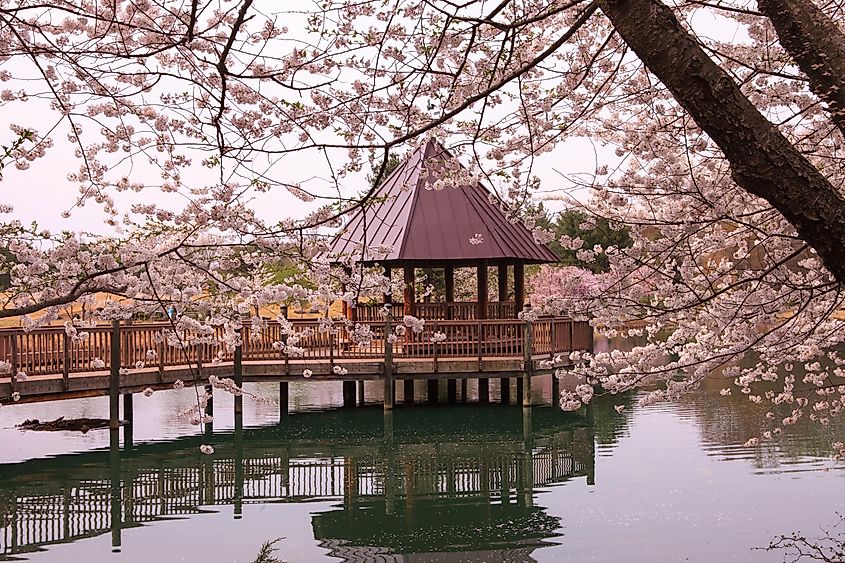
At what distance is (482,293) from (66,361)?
331 inches

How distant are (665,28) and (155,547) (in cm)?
924

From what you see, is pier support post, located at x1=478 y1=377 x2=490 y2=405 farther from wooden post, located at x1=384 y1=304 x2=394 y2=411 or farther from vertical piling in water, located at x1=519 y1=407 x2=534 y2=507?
wooden post, located at x1=384 y1=304 x2=394 y2=411

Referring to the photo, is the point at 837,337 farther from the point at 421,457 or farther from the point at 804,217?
the point at 421,457

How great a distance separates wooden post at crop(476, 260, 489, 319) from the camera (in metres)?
20.5

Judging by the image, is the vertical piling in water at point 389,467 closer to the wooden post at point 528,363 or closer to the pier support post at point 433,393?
the wooden post at point 528,363

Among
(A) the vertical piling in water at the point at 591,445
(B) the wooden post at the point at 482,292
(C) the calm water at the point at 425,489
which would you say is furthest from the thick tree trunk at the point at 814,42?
(B) the wooden post at the point at 482,292

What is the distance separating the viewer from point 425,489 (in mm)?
13836

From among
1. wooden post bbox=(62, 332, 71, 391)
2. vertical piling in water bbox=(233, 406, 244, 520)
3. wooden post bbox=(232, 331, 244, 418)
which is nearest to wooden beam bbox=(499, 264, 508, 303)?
wooden post bbox=(232, 331, 244, 418)

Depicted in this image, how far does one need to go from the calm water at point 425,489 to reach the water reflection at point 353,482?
4 centimetres

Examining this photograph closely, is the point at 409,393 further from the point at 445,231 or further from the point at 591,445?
the point at 591,445

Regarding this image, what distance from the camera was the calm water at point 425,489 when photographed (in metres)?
10.8

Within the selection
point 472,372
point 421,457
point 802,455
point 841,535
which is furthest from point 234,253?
point 472,372

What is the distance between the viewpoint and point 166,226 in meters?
6.68

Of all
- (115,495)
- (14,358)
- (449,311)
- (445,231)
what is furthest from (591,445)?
(14,358)
